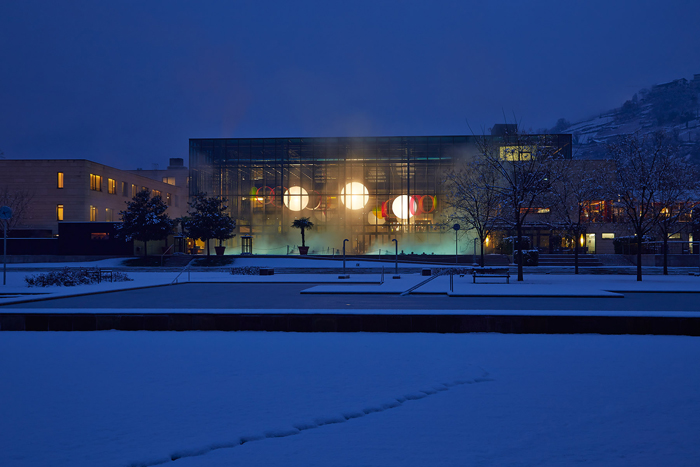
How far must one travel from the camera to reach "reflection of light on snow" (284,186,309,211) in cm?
5753

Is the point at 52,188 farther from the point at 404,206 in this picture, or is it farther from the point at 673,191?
the point at 673,191

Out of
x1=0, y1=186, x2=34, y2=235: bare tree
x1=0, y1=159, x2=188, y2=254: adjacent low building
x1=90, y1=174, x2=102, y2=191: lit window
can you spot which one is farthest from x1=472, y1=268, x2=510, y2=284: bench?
x1=0, y1=186, x2=34, y2=235: bare tree

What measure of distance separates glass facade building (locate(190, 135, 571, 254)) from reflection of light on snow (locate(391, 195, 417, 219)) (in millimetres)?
114

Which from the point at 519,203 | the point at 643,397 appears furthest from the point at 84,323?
the point at 519,203

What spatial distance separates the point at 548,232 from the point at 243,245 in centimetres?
3312

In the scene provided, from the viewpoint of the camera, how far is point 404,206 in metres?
57.2

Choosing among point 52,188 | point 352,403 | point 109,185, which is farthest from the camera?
point 109,185

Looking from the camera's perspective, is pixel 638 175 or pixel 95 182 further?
pixel 95 182

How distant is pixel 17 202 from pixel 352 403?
6426 centimetres

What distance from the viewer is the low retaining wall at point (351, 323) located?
1018 centimetres

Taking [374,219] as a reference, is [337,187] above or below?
above

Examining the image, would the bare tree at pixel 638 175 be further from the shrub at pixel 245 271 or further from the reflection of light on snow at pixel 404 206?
the reflection of light on snow at pixel 404 206

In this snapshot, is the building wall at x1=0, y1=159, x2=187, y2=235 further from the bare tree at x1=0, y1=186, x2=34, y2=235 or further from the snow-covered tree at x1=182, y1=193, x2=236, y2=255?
the snow-covered tree at x1=182, y1=193, x2=236, y2=255

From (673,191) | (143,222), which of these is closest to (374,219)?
(143,222)
